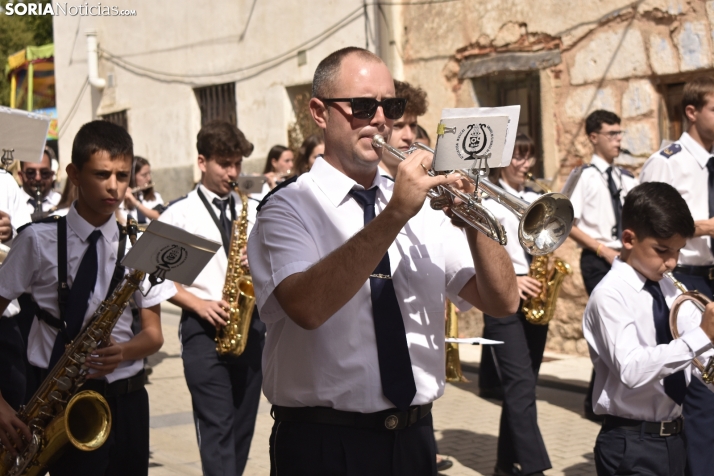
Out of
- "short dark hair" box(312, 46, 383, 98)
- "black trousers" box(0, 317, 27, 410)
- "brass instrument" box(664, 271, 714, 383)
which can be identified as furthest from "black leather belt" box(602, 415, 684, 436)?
"black trousers" box(0, 317, 27, 410)

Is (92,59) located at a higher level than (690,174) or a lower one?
higher

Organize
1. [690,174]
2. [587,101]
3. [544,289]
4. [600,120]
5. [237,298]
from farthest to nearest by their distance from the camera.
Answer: [587,101] → [600,120] → [544,289] → [690,174] → [237,298]

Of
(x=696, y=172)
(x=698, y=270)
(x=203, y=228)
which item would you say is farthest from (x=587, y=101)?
(x=203, y=228)

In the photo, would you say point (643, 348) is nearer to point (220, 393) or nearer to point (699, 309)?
point (699, 309)

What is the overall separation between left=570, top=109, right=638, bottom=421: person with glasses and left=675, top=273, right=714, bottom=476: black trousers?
7.95 ft

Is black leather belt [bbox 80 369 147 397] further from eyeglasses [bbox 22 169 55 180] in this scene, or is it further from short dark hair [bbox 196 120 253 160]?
eyeglasses [bbox 22 169 55 180]

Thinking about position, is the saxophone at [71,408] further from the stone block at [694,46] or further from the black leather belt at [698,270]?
the stone block at [694,46]

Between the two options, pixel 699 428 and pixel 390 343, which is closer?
pixel 390 343

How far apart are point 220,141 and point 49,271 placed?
6.57 feet

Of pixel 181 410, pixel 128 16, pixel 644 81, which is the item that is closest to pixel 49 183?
pixel 181 410

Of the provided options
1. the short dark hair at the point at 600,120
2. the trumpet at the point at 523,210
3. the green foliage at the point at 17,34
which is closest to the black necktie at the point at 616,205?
the short dark hair at the point at 600,120

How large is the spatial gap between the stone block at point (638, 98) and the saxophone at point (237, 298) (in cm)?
438

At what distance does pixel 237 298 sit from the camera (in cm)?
567

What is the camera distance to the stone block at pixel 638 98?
8.80 m
